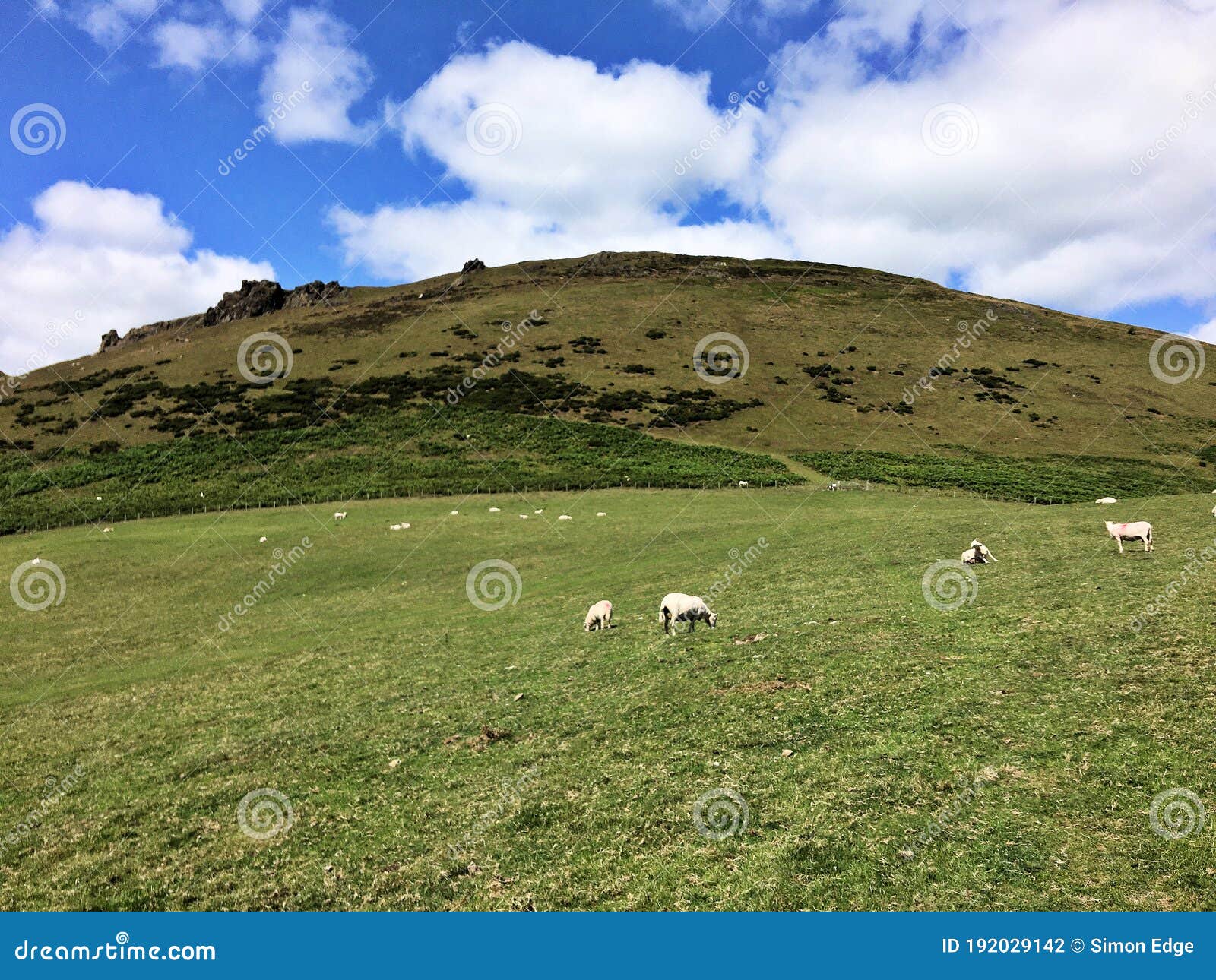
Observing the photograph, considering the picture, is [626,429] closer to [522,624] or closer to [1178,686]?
[522,624]

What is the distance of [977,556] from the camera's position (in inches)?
997

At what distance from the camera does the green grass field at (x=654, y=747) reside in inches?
360

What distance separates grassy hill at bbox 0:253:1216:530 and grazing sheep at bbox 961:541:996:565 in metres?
39.5

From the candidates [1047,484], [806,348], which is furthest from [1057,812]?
[806,348]

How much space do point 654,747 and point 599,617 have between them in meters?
10.3

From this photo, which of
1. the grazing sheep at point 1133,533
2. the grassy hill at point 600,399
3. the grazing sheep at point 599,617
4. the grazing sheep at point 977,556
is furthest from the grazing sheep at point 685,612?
the grassy hill at point 600,399

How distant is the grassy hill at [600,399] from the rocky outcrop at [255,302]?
628cm

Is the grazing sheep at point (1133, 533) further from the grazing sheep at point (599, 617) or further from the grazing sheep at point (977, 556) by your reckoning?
the grazing sheep at point (599, 617)

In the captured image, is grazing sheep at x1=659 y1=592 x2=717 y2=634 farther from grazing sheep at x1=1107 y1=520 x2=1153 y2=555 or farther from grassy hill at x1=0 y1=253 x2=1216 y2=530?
grassy hill at x1=0 y1=253 x2=1216 y2=530

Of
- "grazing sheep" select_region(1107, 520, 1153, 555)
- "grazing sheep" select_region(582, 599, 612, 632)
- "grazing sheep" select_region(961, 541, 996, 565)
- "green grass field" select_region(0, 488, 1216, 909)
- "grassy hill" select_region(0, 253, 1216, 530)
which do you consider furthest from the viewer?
"grassy hill" select_region(0, 253, 1216, 530)

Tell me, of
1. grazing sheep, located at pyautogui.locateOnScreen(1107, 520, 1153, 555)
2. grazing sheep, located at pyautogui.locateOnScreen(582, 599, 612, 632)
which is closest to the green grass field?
grazing sheep, located at pyautogui.locateOnScreen(582, 599, 612, 632)

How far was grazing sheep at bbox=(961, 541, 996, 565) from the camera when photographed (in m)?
25.0

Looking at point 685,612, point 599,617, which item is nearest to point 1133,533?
point 685,612

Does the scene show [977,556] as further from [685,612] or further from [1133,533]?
[685,612]
